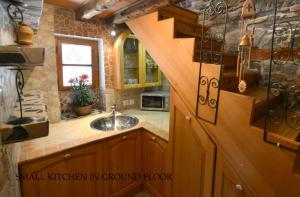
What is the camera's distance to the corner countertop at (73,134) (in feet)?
5.09

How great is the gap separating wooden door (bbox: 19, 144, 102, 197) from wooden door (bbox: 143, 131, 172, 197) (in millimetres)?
575

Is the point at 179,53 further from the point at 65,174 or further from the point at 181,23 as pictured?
the point at 65,174

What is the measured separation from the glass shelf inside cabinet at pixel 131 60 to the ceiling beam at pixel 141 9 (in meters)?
0.40

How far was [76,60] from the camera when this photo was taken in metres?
2.47

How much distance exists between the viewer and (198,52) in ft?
4.39

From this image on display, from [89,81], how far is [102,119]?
62 cm

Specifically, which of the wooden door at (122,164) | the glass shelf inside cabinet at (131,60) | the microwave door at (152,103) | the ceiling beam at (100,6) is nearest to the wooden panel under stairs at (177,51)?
the ceiling beam at (100,6)

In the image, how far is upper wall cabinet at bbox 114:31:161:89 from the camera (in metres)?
2.50

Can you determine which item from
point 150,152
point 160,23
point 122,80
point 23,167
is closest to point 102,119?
point 122,80

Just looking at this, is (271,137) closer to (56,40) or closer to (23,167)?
(23,167)

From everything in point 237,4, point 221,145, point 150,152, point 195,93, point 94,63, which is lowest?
point 150,152

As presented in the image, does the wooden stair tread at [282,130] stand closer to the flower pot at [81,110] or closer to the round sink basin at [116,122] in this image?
the round sink basin at [116,122]

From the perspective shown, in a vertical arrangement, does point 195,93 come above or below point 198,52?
below

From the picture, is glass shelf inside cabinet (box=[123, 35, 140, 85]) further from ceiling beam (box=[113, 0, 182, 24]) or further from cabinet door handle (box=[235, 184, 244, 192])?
cabinet door handle (box=[235, 184, 244, 192])
